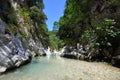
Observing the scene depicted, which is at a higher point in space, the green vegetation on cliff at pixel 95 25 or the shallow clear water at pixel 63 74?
the green vegetation on cliff at pixel 95 25

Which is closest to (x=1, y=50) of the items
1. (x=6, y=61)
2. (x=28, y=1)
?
(x=6, y=61)

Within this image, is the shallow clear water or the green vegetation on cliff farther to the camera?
the green vegetation on cliff

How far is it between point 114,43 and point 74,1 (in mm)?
15577

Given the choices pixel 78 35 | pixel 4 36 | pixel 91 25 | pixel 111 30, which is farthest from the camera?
pixel 78 35

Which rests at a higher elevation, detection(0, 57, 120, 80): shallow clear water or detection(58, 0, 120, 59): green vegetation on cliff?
detection(58, 0, 120, 59): green vegetation on cliff

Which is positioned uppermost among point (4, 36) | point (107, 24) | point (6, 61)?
point (107, 24)

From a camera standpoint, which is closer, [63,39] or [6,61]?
[6,61]

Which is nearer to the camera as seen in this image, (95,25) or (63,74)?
(63,74)

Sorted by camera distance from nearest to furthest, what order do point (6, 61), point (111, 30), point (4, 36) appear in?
point (6, 61) < point (4, 36) < point (111, 30)

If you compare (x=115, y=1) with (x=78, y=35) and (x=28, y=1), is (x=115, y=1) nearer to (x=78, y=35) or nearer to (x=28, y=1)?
(x=78, y=35)

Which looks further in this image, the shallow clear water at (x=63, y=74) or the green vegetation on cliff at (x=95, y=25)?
the green vegetation on cliff at (x=95, y=25)

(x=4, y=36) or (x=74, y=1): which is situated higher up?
(x=74, y=1)

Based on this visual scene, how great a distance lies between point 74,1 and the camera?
3416 cm

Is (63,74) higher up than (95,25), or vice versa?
(95,25)
